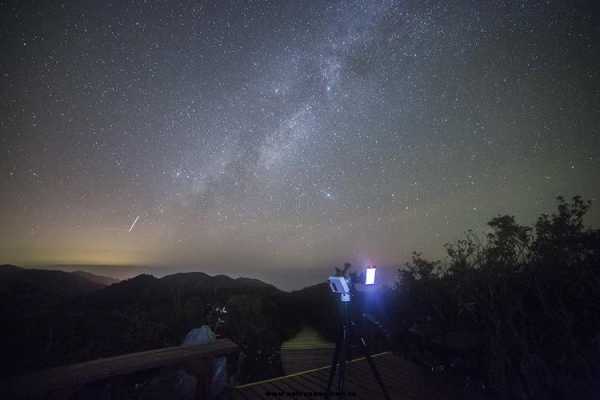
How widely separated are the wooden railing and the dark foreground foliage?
4367 millimetres

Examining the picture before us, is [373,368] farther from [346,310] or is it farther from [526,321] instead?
[526,321]

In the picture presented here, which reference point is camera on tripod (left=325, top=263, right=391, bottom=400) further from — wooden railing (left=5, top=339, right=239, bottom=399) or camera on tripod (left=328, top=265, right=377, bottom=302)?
wooden railing (left=5, top=339, right=239, bottom=399)

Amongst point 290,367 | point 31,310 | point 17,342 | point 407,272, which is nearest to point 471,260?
point 407,272

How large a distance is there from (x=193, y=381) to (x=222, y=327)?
14.0 feet

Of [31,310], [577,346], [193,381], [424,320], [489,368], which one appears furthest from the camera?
[31,310]

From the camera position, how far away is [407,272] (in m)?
11.2

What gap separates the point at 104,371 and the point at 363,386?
12.3 feet

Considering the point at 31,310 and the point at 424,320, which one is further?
the point at 31,310

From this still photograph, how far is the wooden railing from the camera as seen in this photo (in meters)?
2.23

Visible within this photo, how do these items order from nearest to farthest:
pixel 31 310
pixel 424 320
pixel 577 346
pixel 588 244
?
pixel 577 346 → pixel 588 244 → pixel 424 320 → pixel 31 310

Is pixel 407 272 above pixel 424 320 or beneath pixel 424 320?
above

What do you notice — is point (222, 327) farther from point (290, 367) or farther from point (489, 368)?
point (489, 368)

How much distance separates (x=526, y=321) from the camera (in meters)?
5.13

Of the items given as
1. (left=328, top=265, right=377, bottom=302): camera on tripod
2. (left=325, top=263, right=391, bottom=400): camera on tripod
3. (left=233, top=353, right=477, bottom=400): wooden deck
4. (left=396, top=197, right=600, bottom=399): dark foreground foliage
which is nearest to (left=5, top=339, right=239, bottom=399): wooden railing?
(left=233, top=353, right=477, bottom=400): wooden deck
